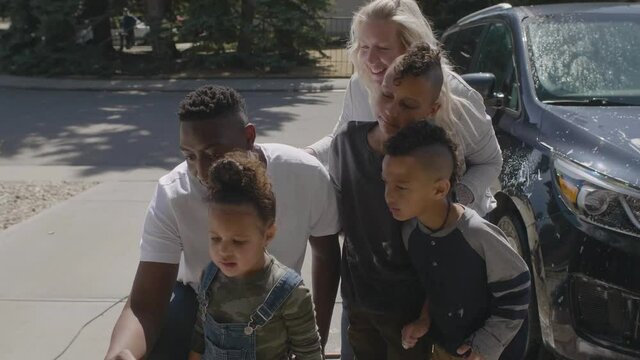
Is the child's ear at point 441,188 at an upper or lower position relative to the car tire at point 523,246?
upper

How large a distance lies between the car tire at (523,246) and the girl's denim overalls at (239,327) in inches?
56.8

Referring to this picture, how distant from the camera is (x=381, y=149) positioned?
2.16m

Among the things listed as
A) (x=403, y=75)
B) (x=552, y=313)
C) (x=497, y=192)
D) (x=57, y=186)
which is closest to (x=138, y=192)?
(x=57, y=186)

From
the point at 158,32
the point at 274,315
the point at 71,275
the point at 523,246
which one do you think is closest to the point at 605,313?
the point at 523,246

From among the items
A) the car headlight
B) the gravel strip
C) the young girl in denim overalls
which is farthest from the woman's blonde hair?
the gravel strip

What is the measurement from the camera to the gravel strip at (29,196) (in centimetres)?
619

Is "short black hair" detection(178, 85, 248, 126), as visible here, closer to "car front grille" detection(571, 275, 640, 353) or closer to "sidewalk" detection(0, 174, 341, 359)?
"car front grille" detection(571, 275, 640, 353)

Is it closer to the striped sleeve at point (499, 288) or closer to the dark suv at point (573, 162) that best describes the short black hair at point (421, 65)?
the striped sleeve at point (499, 288)

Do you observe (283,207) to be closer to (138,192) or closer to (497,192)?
(497,192)

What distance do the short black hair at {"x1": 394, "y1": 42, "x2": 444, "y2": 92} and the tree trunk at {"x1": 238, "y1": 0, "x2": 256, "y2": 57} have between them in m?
15.3

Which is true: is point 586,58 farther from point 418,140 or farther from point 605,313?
point 418,140

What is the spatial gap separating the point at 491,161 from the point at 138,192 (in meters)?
4.90

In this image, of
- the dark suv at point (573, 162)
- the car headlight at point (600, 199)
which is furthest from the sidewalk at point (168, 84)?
the car headlight at point (600, 199)

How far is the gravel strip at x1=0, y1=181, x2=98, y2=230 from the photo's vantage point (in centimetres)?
619
